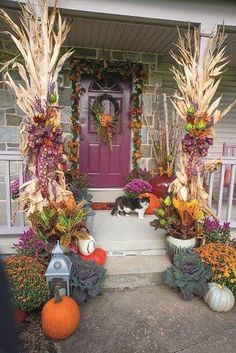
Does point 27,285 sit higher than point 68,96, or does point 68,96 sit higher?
point 68,96

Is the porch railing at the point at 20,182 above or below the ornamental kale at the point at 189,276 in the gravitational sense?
above

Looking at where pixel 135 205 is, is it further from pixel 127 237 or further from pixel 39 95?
pixel 39 95

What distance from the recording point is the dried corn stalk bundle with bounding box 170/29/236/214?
2.92m

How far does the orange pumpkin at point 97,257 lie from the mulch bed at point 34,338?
67cm

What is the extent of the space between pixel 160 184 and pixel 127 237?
4.83ft

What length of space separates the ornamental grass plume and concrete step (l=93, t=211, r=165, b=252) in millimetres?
565

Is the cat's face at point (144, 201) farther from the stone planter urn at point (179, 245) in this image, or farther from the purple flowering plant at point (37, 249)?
the purple flowering plant at point (37, 249)

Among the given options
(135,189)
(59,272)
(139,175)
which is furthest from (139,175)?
(59,272)

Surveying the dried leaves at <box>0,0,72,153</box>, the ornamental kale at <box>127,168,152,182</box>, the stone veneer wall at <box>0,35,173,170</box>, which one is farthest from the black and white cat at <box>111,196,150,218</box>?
the dried leaves at <box>0,0,72,153</box>

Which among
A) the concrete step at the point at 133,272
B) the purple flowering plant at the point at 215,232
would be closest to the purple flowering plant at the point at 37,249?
the concrete step at the point at 133,272

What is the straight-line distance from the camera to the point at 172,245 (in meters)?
3.09

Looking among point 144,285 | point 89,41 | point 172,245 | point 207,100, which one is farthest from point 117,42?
point 144,285

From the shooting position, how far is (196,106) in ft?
9.71

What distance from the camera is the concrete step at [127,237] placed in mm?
3271
